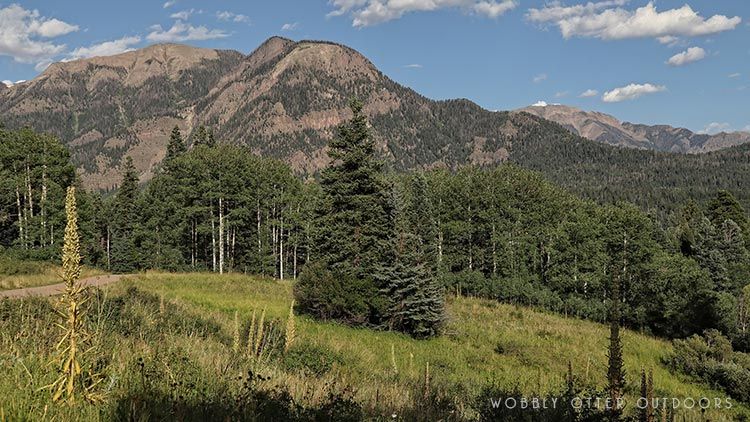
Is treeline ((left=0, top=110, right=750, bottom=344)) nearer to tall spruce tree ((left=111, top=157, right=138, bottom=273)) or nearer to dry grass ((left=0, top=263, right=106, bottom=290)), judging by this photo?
tall spruce tree ((left=111, top=157, right=138, bottom=273))

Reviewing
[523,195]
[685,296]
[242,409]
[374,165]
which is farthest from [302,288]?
[523,195]

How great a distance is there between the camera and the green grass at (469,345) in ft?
46.4

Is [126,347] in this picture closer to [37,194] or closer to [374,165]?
[374,165]

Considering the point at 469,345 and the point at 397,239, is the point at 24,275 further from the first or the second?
the point at 469,345

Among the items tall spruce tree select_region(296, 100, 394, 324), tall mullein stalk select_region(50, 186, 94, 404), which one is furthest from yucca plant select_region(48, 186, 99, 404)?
tall spruce tree select_region(296, 100, 394, 324)

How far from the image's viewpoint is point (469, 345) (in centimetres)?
1961

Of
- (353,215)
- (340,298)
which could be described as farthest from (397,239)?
(340,298)

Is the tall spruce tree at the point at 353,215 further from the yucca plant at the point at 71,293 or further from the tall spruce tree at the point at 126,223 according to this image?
the tall spruce tree at the point at 126,223

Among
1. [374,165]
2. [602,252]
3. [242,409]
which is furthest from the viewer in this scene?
[602,252]

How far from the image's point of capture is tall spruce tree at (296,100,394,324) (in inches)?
883

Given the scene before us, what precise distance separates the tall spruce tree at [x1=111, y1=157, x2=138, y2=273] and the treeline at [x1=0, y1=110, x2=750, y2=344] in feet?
0.82

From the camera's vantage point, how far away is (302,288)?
70.5 ft

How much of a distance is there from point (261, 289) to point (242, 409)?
2283 centimetres

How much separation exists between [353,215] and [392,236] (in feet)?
7.58
